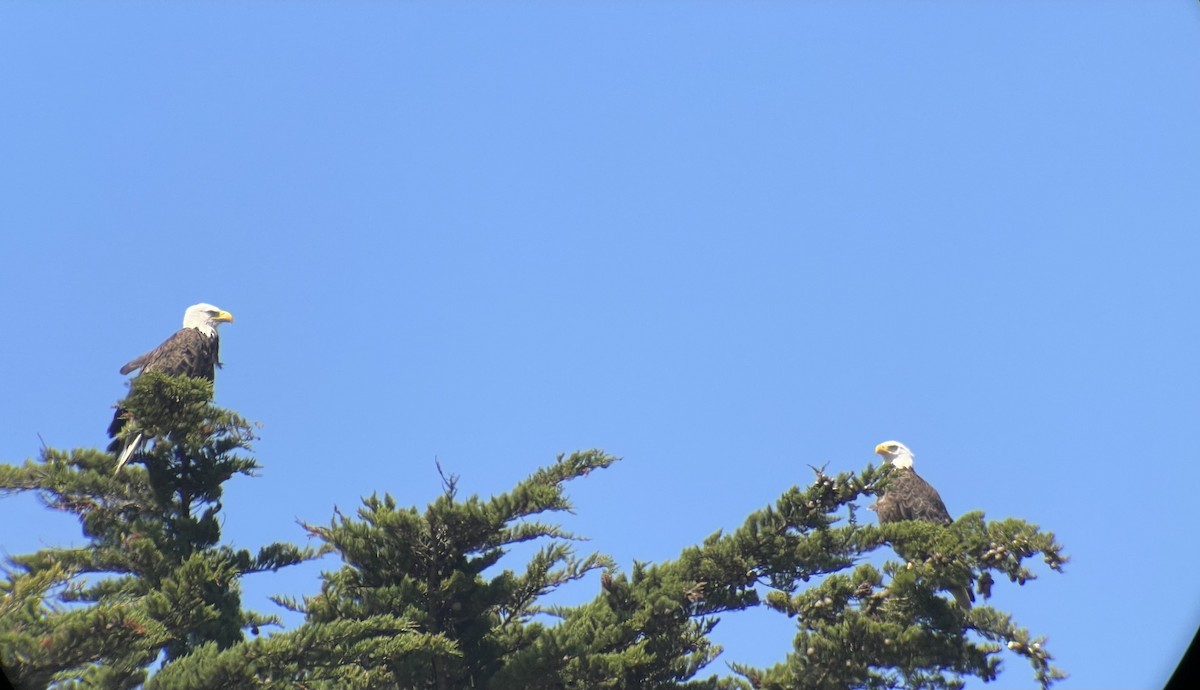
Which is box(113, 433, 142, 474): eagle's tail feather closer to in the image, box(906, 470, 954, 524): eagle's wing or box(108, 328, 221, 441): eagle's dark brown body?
box(108, 328, 221, 441): eagle's dark brown body

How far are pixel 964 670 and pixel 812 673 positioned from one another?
99 centimetres

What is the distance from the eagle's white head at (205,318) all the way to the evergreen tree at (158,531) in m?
3.68

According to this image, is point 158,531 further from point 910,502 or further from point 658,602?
point 910,502

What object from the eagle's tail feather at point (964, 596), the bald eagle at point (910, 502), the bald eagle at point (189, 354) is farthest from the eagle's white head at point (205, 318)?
the eagle's tail feather at point (964, 596)

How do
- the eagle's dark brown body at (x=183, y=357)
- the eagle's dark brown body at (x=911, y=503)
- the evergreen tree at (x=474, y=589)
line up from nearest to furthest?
the evergreen tree at (x=474, y=589) → the eagle's dark brown body at (x=183, y=357) → the eagle's dark brown body at (x=911, y=503)

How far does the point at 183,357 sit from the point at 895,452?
317 inches

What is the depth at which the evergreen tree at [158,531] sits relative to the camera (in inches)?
303

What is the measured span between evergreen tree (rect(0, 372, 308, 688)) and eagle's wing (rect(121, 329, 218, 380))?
2.23 metres

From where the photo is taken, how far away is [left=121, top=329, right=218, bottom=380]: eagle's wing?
37.4ft

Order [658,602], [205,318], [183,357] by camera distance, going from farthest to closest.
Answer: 1. [205,318]
2. [183,357]
3. [658,602]

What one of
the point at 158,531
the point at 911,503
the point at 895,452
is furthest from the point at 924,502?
the point at 158,531

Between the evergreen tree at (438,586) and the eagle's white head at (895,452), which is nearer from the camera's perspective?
the evergreen tree at (438,586)

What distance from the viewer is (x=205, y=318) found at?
1287 cm

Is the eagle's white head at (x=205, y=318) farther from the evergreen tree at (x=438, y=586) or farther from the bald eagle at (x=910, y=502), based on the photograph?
the bald eagle at (x=910, y=502)
